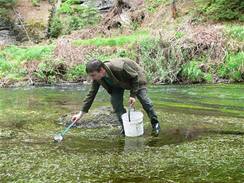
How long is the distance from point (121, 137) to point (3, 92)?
31.5 ft

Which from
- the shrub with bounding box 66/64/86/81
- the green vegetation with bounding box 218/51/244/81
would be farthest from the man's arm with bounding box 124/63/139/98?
the shrub with bounding box 66/64/86/81

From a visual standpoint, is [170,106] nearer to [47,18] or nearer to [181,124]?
[181,124]

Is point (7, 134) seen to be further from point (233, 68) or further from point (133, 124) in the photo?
point (233, 68)

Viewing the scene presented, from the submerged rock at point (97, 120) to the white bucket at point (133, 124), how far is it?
123 cm

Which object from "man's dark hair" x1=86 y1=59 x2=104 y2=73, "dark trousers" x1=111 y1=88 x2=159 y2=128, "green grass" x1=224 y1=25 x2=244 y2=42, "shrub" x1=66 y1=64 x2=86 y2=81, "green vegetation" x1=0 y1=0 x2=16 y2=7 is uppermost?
"man's dark hair" x1=86 y1=59 x2=104 y2=73

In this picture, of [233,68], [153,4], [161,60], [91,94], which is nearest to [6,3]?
Result: [153,4]

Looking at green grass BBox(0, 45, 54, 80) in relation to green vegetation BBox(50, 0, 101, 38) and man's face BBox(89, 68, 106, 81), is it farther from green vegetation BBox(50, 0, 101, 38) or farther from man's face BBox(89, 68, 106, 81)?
man's face BBox(89, 68, 106, 81)

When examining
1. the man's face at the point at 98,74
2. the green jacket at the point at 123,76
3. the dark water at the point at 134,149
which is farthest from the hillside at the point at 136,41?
the man's face at the point at 98,74

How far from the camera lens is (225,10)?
20719 mm

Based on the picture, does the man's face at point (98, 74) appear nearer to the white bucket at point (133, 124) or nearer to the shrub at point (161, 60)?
the white bucket at point (133, 124)

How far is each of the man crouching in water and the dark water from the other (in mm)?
490

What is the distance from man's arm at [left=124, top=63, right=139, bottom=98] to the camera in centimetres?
731

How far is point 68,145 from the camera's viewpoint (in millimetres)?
7348

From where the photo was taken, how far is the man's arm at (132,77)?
24.0ft
